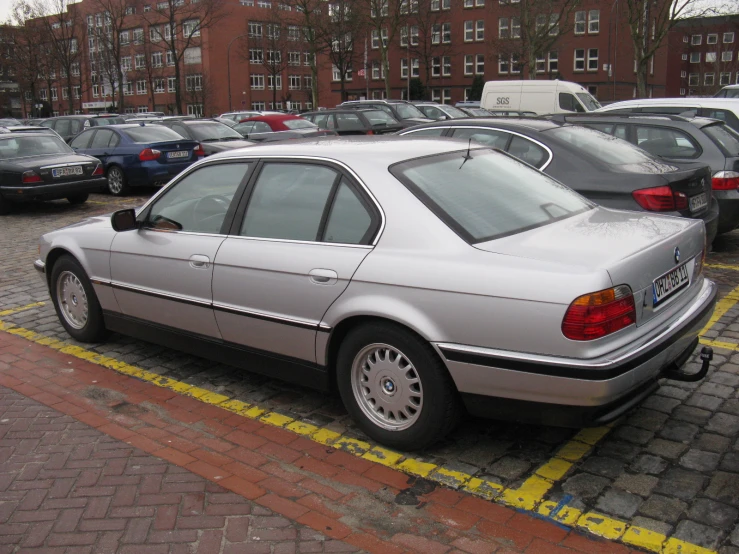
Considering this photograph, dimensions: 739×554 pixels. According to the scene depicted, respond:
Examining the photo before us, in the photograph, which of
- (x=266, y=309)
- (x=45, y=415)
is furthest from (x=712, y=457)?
(x=45, y=415)

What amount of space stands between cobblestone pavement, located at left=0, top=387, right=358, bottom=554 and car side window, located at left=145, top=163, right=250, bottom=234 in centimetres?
148

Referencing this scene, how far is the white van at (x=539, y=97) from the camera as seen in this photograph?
88.9ft

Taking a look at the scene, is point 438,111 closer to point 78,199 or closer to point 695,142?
point 78,199

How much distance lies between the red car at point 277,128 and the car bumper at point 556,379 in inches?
593

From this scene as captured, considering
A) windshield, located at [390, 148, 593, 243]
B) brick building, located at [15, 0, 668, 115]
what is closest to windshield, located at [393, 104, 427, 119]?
windshield, located at [390, 148, 593, 243]

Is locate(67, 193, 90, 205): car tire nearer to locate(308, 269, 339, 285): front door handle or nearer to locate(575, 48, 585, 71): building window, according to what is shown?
locate(308, 269, 339, 285): front door handle

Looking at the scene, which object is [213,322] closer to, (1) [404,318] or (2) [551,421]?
(1) [404,318]

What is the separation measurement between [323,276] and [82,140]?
14834 millimetres

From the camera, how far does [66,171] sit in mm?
13812

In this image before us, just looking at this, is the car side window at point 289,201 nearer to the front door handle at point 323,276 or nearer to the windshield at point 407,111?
the front door handle at point 323,276

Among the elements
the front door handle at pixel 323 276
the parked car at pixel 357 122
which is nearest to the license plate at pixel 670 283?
the front door handle at pixel 323 276

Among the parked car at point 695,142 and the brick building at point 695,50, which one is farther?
the brick building at point 695,50

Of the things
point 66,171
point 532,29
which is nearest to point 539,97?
point 66,171

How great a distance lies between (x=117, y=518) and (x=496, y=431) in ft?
6.78
